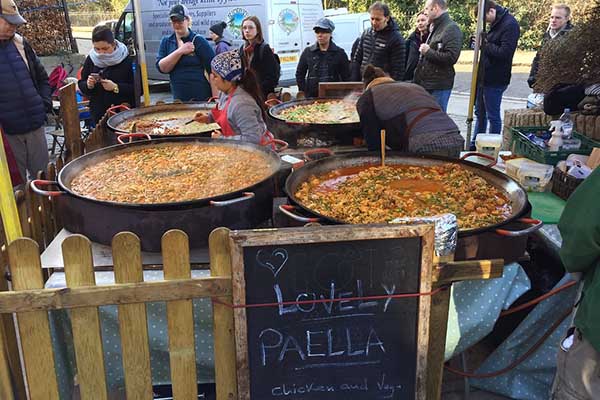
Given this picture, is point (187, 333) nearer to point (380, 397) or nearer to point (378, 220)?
point (380, 397)

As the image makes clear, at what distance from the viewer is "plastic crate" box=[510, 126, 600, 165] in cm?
432

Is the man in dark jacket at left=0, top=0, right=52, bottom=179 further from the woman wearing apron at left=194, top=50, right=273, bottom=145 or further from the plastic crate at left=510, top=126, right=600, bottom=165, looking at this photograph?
the plastic crate at left=510, top=126, right=600, bottom=165

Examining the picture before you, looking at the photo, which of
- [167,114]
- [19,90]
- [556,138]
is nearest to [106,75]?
[167,114]

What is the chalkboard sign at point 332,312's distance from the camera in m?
2.43

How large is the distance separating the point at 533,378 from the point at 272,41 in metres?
11.5

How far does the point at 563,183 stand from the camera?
13.0ft

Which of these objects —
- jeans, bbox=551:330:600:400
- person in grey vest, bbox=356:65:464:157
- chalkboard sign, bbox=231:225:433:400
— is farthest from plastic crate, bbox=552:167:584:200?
chalkboard sign, bbox=231:225:433:400

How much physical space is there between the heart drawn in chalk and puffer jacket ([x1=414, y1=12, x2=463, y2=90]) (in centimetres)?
576

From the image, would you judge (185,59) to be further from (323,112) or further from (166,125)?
(323,112)

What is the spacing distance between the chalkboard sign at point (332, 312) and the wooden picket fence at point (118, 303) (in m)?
0.15

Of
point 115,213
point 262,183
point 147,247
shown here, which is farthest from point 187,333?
point 262,183

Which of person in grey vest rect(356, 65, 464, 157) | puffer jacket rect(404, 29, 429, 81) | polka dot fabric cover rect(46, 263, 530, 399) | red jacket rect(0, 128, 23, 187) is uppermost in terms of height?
puffer jacket rect(404, 29, 429, 81)

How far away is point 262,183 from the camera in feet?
11.2

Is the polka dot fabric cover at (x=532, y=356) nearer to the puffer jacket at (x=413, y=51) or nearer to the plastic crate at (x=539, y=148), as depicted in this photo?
the plastic crate at (x=539, y=148)
